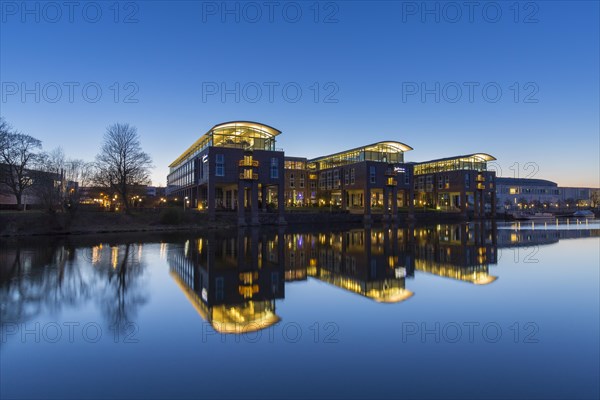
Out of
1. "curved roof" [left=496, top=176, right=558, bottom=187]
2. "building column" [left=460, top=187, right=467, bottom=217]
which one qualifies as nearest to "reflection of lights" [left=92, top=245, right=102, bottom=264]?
"building column" [left=460, top=187, right=467, bottom=217]

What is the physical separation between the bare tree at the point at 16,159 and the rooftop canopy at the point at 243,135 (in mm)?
26167

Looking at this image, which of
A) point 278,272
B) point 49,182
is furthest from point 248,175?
point 278,272

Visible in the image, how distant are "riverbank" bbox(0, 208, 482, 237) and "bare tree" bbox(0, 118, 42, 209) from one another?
27.8ft

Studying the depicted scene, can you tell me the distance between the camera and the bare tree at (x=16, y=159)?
48.7 meters

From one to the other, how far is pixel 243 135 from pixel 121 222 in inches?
871

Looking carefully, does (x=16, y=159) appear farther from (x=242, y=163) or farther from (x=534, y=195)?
(x=534, y=195)

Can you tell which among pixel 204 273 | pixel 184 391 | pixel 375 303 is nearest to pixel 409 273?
pixel 375 303

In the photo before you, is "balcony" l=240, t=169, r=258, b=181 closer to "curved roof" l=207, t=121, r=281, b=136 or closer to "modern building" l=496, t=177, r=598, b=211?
"curved roof" l=207, t=121, r=281, b=136

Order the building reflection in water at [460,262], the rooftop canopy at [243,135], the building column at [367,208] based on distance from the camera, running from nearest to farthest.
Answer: the building reflection in water at [460,262], the rooftop canopy at [243,135], the building column at [367,208]

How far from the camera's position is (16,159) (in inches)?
2078

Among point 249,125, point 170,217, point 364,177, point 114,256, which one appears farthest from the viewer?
point 364,177

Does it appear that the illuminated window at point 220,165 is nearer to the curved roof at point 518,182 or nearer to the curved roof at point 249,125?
the curved roof at point 249,125

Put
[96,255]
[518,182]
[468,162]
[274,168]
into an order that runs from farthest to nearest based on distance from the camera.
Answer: [518,182]
[468,162]
[274,168]
[96,255]

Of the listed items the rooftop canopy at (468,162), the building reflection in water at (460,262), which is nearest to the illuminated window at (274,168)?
the building reflection in water at (460,262)
